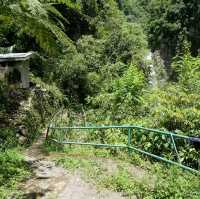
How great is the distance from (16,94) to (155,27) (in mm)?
25844

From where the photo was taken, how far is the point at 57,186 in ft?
29.2

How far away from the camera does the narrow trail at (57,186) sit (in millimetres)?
8266

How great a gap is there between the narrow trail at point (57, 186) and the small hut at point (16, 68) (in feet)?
34.1

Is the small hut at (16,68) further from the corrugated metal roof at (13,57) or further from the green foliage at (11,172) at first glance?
the green foliage at (11,172)

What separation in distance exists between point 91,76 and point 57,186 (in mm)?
15432

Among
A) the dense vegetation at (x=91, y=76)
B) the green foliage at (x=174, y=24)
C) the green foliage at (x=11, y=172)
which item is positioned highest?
the green foliage at (x=174, y=24)

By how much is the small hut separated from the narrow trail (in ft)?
34.1

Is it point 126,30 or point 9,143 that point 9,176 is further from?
point 126,30

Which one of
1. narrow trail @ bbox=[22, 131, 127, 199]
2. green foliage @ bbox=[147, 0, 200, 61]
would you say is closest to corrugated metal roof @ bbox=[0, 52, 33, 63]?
narrow trail @ bbox=[22, 131, 127, 199]

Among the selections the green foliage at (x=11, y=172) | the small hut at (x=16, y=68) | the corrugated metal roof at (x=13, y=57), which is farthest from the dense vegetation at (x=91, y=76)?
the green foliage at (x=11, y=172)

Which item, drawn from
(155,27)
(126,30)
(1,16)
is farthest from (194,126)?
(155,27)

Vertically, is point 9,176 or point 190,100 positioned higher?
point 190,100

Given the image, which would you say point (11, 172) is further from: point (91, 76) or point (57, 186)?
point (91, 76)

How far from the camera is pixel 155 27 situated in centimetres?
4300
